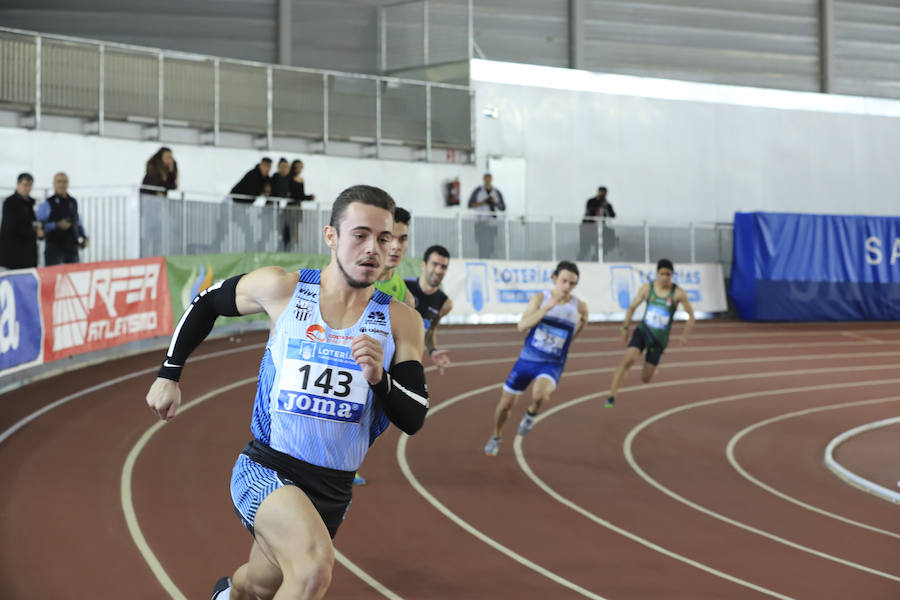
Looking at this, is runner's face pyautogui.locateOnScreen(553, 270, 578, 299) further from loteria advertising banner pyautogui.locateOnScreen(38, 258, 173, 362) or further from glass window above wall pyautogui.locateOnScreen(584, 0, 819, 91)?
glass window above wall pyautogui.locateOnScreen(584, 0, 819, 91)

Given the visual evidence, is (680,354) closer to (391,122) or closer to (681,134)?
(391,122)

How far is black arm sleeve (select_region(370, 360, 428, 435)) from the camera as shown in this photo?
372cm

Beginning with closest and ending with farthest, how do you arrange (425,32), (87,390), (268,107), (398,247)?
(398,247)
(87,390)
(268,107)
(425,32)

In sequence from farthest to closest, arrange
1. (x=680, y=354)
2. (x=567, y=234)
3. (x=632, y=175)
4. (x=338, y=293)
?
(x=632, y=175), (x=567, y=234), (x=680, y=354), (x=338, y=293)

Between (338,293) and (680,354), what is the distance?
16.0 m

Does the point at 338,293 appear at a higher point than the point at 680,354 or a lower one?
higher

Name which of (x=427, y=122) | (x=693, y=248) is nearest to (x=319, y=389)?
(x=427, y=122)

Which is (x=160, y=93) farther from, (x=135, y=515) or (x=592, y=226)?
(x=135, y=515)

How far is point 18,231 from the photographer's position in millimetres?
12695

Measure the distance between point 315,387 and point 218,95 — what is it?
17.9 metres

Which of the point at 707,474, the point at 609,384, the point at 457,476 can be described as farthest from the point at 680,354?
the point at 457,476

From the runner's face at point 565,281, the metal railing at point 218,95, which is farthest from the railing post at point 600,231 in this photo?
the runner's face at point 565,281

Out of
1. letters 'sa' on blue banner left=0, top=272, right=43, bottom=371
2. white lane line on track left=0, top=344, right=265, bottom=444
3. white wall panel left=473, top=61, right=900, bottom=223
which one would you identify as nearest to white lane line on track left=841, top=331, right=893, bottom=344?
white wall panel left=473, top=61, right=900, bottom=223

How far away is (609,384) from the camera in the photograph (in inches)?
632
